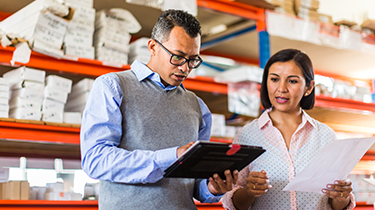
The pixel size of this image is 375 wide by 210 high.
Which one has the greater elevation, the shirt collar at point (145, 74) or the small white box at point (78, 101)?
the shirt collar at point (145, 74)

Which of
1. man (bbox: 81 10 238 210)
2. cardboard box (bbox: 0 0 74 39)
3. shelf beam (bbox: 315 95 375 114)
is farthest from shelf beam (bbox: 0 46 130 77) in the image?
shelf beam (bbox: 315 95 375 114)

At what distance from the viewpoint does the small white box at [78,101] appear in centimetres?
271

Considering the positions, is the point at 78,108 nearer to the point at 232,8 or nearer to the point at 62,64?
the point at 62,64

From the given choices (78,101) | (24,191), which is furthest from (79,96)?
(24,191)

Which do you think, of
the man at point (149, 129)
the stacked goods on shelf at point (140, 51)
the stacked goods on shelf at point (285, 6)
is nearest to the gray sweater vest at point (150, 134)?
the man at point (149, 129)

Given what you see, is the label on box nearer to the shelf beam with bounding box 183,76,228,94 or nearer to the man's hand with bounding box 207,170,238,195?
the shelf beam with bounding box 183,76,228,94

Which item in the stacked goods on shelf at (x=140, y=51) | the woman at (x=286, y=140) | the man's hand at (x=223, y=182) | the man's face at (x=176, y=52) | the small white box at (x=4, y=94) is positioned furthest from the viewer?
the stacked goods on shelf at (x=140, y=51)

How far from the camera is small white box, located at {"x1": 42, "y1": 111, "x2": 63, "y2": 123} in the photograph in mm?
2502

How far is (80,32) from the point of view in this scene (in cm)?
275

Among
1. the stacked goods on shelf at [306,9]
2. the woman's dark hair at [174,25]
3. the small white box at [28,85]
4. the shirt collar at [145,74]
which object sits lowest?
the small white box at [28,85]

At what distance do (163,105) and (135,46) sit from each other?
1608 mm

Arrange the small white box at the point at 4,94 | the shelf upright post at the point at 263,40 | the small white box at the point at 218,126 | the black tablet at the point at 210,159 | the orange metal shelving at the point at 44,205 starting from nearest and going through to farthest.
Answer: the black tablet at the point at 210,159 → the orange metal shelving at the point at 44,205 → the small white box at the point at 4,94 → the small white box at the point at 218,126 → the shelf upright post at the point at 263,40

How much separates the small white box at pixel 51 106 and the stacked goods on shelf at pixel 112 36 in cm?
47

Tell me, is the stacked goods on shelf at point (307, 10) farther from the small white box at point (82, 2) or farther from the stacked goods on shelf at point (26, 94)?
the stacked goods on shelf at point (26, 94)
